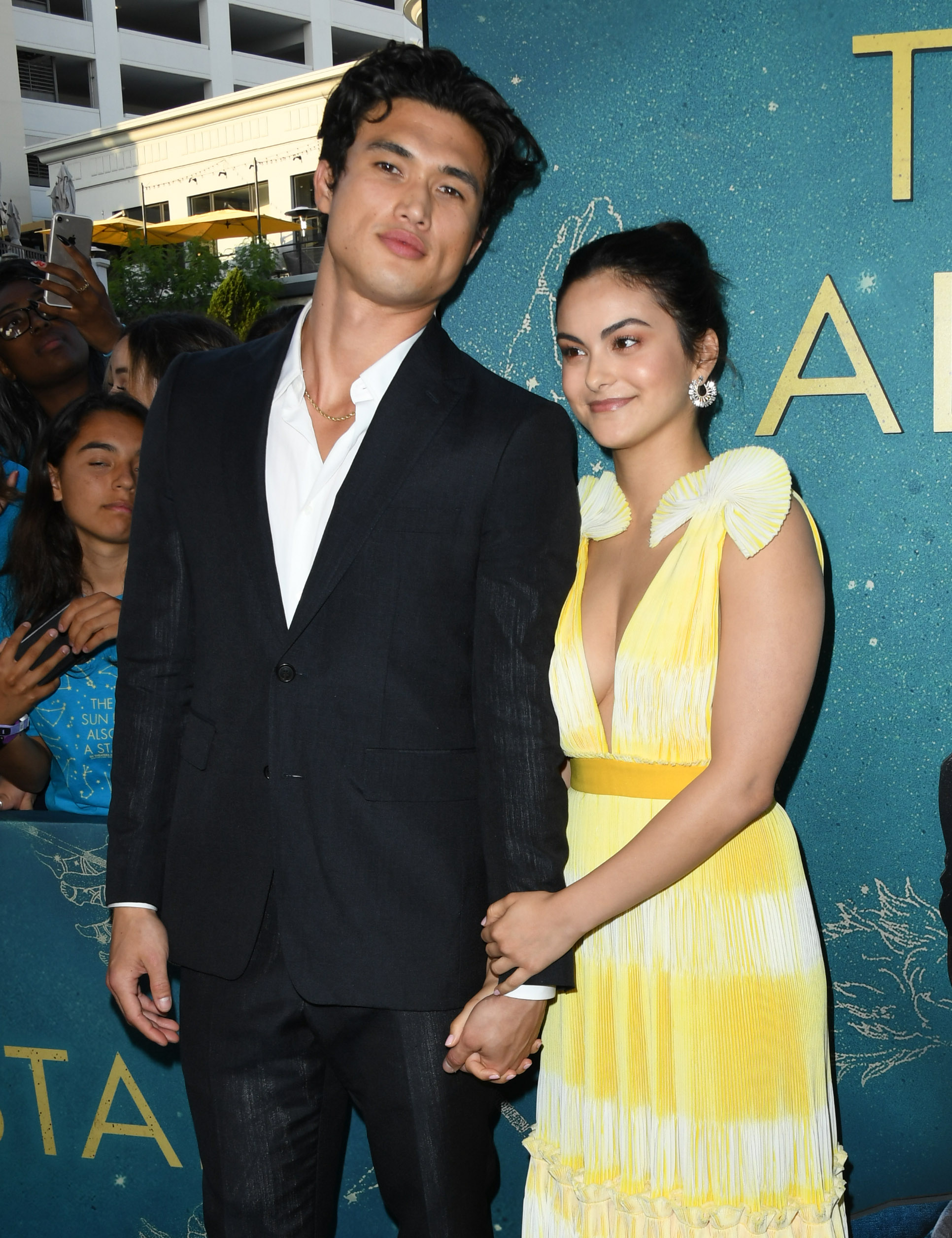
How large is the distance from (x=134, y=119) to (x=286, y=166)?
565 cm

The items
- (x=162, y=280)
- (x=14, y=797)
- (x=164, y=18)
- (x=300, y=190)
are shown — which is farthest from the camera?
(x=164, y=18)

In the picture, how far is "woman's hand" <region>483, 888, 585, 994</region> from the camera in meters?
1.60

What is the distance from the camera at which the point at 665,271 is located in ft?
5.81

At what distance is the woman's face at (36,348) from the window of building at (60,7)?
123 feet

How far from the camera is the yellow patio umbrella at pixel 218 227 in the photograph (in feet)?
90.9

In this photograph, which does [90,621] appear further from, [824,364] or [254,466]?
[824,364]

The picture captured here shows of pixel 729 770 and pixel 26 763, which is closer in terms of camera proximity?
pixel 729 770

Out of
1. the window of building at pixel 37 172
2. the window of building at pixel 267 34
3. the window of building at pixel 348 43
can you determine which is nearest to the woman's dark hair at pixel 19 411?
the window of building at pixel 37 172

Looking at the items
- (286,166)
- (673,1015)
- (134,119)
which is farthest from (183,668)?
(134,119)

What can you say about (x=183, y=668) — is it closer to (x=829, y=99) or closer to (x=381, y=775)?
(x=381, y=775)

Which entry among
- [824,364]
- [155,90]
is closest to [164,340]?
[824,364]

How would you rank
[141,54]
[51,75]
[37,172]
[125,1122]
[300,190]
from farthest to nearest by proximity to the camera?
[141,54]
[51,75]
[37,172]
[300,190]
[125,1122]

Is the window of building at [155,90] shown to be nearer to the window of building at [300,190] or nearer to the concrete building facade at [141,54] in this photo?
the concrete building facade at [141,54]

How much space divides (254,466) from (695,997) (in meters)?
1.04
